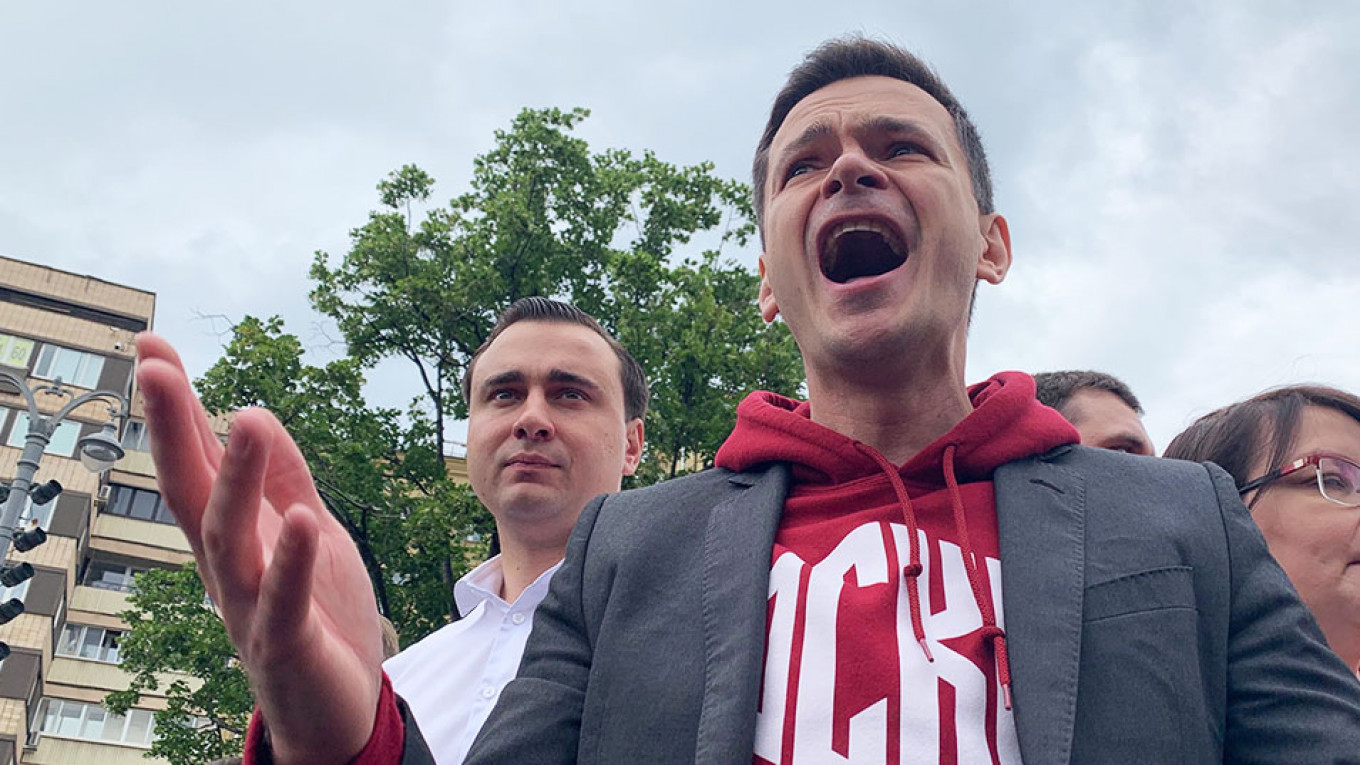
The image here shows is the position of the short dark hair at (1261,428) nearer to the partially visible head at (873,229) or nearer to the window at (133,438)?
the partially visible head at (873,229)

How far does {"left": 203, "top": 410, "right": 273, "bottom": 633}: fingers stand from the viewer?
4.14 feet

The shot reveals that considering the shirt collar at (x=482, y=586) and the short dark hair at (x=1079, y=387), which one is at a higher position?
the short dark hair at (x=1079, y=387)

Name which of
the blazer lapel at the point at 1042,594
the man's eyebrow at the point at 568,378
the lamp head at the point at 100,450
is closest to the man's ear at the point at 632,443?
the man's eyebrow at the point at 568,378

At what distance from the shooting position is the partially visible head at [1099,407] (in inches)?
167

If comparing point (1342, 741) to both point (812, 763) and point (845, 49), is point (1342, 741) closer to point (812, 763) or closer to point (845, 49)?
point (812, 763)

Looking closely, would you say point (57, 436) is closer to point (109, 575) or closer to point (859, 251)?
point (109, 575)

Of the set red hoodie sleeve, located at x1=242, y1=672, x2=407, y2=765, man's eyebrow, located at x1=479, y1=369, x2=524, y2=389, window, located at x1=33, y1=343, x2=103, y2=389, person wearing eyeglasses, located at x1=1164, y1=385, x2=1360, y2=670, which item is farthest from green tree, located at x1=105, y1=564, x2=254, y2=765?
window, located at x1=33, y1=343, x2=103, y2=389

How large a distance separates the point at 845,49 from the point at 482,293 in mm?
13357

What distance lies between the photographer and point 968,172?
247 centimetres

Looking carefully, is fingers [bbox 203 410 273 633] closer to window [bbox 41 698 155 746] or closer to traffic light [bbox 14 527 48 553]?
traffic light [bbox 14 527 48 553]

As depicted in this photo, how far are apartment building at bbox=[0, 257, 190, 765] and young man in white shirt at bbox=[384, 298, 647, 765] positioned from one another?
31498mm

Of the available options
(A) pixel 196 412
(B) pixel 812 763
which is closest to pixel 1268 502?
(B) pixel 812 763

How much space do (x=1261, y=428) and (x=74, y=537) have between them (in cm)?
3738

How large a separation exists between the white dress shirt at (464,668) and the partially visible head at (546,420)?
9.5 inches
